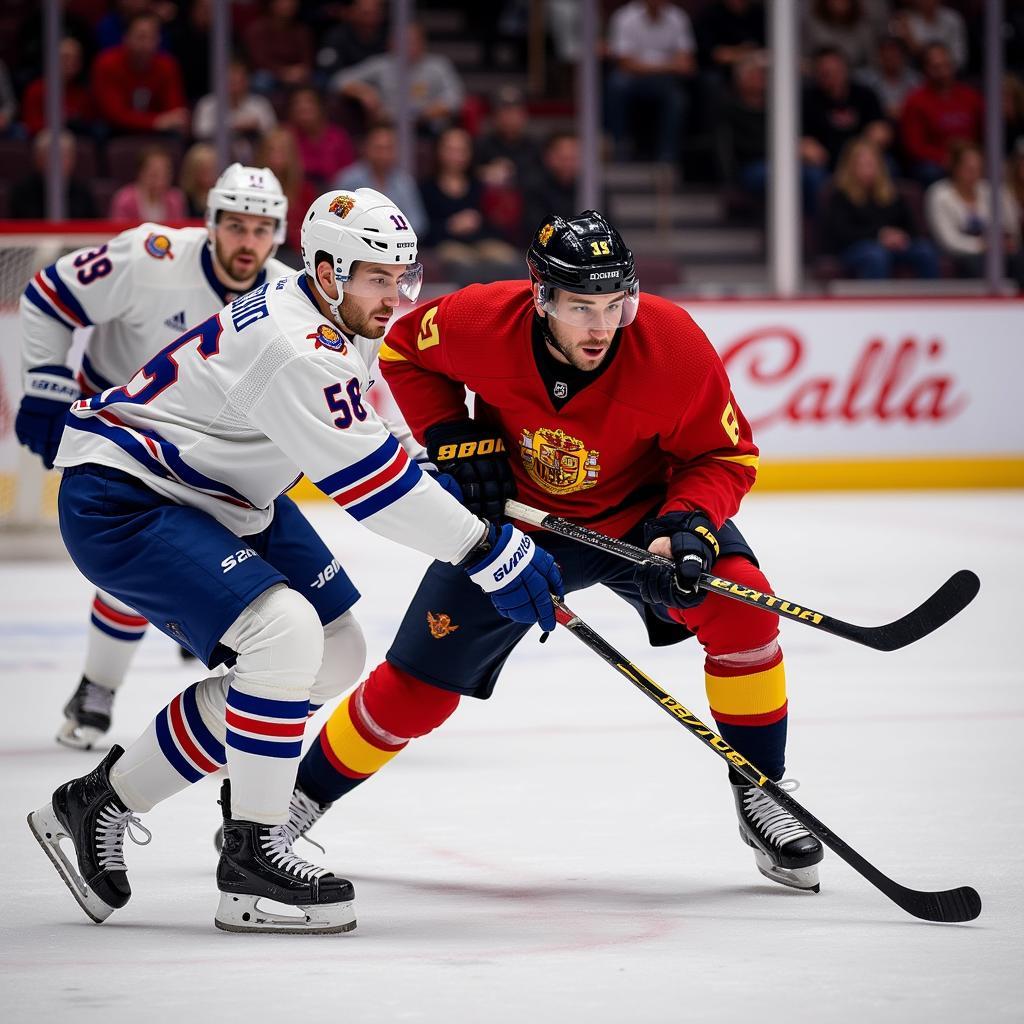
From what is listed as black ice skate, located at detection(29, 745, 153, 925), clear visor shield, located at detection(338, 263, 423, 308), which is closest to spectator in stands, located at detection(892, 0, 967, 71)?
clear visor shield, located at detection(338, 263, 423, 308)

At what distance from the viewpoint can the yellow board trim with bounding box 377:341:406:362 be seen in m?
3.14

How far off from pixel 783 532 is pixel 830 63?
3.07 meters

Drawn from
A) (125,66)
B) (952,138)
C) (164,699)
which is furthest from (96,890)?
(952,138)

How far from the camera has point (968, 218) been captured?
916 centimetres

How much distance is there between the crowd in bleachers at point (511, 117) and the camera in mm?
8438

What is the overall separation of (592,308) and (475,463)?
0.32m

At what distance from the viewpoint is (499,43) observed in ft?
32.6

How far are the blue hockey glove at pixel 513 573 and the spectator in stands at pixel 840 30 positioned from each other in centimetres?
733

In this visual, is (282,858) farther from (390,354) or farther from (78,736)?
(78,736)

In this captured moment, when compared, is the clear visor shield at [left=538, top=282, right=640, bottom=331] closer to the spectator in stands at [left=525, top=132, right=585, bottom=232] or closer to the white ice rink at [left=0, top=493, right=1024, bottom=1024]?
the white ice rink at [left=0, top=493, right=1024, bottom=1024]

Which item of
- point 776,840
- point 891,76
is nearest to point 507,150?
point 891,76

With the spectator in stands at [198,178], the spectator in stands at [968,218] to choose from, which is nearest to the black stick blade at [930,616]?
the spectator in stands at [198,178]

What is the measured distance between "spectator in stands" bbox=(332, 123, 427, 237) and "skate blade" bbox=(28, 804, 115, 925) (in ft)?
18.8

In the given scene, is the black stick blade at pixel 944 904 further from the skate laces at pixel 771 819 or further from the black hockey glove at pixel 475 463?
the black hockey glove at pixel 475 463
